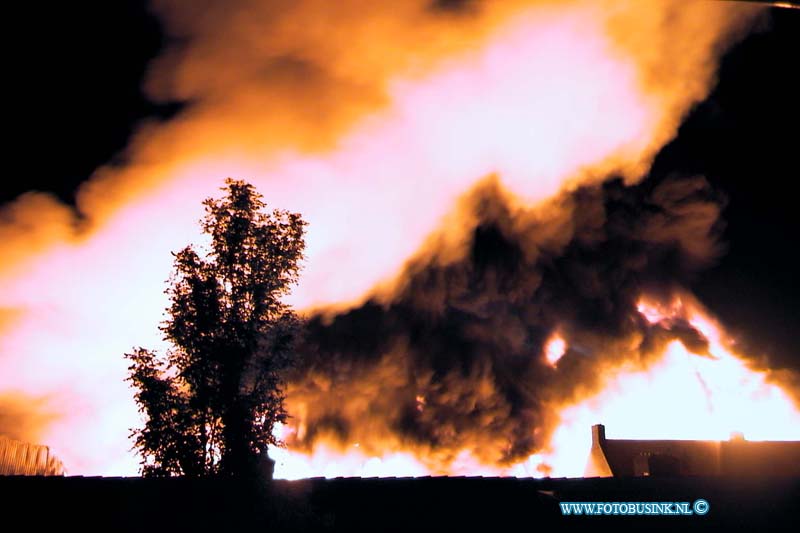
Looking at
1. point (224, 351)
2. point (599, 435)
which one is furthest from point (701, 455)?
point (224, 351)

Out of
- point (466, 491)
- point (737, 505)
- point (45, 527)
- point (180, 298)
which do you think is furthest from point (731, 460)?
point (45, 527)

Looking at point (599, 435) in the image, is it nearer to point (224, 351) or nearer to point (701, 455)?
point (701, 455)

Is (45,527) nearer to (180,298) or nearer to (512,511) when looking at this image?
(180,298)

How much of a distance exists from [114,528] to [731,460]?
1268 inches

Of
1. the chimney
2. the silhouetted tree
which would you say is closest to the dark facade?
the chimney

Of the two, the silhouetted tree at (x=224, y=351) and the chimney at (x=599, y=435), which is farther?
Result: the chimney at (x=599, y=435)

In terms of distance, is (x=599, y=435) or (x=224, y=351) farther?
(x=599, y=435)

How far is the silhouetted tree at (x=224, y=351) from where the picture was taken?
18.6 meters

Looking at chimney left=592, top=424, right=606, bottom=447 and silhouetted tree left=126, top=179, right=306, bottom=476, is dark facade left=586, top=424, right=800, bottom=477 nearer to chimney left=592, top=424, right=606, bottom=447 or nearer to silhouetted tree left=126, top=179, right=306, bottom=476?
chimney left=592, top=424, right=606, bottom=447

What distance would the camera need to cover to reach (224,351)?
65.0 feet

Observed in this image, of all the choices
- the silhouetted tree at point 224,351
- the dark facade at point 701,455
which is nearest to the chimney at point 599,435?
the dark facade at point 701,455

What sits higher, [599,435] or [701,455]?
[599,435]

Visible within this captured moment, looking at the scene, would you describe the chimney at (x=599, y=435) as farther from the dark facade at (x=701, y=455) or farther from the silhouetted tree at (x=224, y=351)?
the silhouetted tree at (x=224, y=351)

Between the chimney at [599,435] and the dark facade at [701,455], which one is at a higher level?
the chimney at [599,435]
